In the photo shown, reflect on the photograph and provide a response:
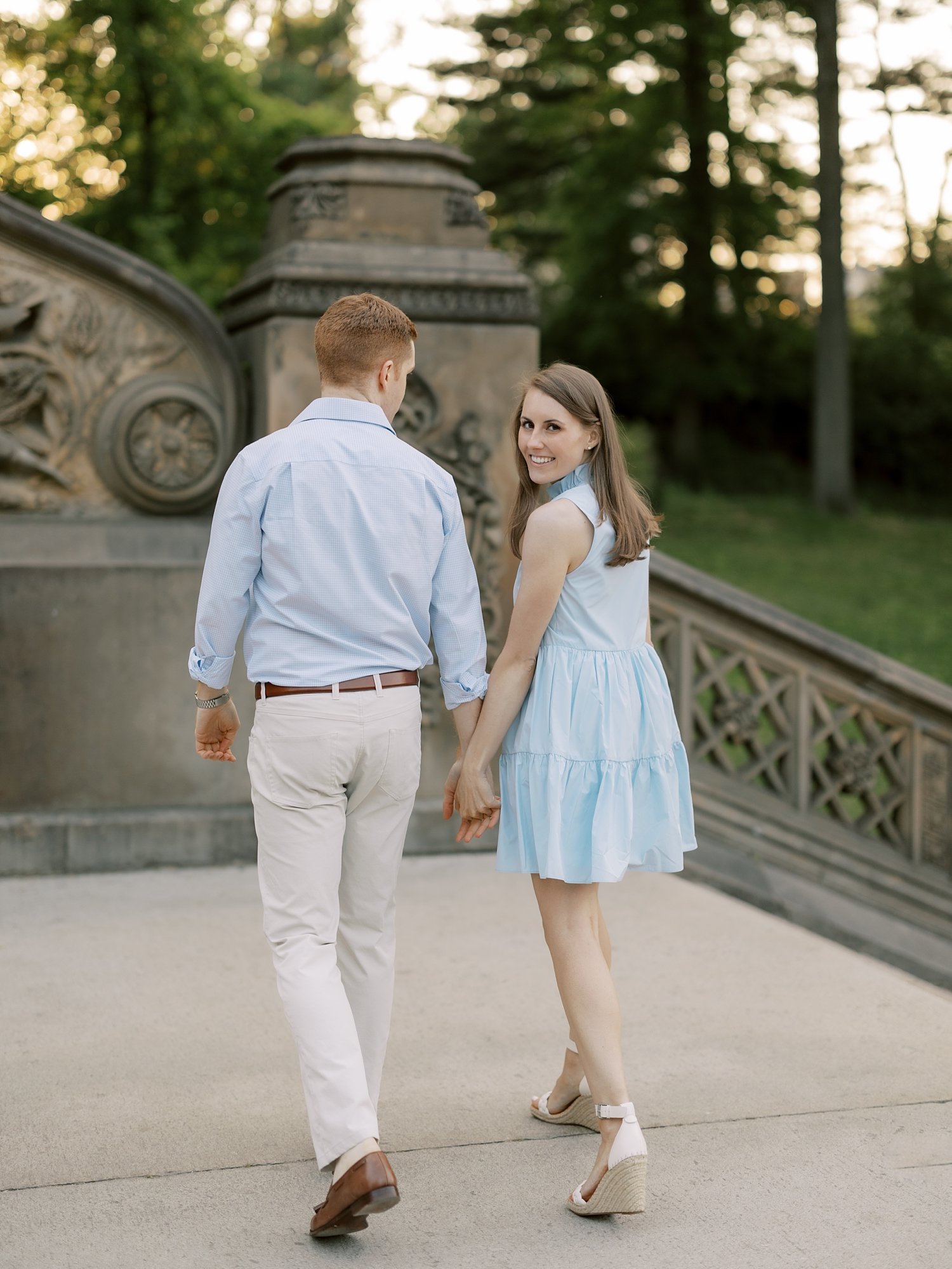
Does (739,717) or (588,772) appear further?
(739,717)

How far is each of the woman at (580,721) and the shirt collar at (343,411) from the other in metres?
0.40

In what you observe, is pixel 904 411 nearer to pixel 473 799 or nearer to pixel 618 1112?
pixel 473 799

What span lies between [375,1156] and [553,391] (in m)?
1.69

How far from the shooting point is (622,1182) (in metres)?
2.89

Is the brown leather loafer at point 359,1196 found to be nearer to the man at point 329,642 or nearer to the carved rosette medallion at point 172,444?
the man at point 329,642

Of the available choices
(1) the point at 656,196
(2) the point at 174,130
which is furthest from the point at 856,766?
(1) the point at 656,196

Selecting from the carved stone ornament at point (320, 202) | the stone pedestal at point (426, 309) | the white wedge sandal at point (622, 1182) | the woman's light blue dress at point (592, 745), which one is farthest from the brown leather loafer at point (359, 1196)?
the carved stone ornament at point (320, 202)

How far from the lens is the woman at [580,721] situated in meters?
3.04

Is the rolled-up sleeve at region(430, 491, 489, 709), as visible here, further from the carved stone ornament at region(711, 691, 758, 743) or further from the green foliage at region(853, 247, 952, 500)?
the green foliage at region(853, 247, 952, 500)

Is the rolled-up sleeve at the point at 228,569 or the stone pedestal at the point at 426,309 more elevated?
the stone pedestal at the point at 426,309

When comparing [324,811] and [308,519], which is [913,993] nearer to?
[324,811]

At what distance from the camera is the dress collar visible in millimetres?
3186

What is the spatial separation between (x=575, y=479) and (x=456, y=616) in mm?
438

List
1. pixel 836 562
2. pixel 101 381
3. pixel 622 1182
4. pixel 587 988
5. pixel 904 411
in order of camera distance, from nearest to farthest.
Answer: pixel 622 1182 < pixel 587 988 < pixel 101 381 < pixel 836 562 < pixel 904 411
